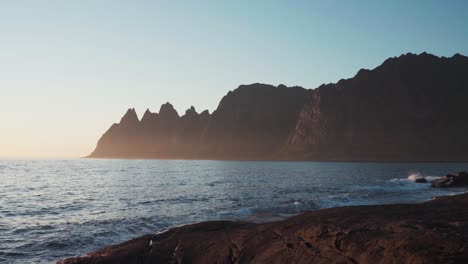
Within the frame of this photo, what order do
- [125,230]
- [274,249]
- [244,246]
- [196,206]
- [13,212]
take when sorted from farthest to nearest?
1. [196,206]
2. [13,212]
3. [125,230]
4. [244,246]
5. [274,249]

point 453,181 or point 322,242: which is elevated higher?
point 322,242

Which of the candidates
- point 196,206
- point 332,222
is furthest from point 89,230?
point 332,222

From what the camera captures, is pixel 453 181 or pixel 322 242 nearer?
pixel 322 242

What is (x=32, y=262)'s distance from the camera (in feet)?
58.4

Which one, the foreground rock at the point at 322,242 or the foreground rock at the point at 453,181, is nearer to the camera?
the foreground rock at the point at 322,242

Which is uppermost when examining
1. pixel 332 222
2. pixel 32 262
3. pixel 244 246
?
pixel 332 222

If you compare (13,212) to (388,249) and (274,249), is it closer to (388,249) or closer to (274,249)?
(274,249)

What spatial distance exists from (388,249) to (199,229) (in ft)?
26.1

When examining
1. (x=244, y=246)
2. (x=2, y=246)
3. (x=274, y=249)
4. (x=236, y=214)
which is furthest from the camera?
(x=236, y=214)

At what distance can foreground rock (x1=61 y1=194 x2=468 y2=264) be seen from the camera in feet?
31.3

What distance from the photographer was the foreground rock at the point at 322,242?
955 centimetres

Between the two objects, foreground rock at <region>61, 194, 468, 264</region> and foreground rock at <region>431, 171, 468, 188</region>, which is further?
foreground rock at <region>431, 171, 468, 188</region>

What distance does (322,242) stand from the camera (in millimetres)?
11586

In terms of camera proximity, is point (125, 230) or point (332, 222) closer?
point (332, 222)
